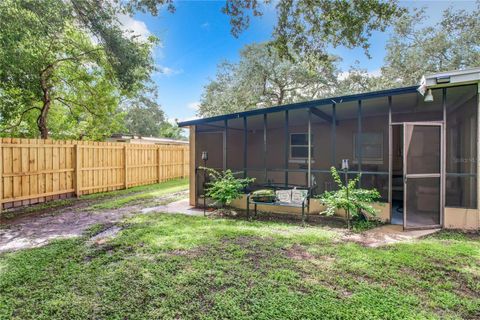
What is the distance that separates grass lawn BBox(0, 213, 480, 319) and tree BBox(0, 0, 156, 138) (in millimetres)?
5074

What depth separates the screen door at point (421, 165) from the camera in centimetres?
491

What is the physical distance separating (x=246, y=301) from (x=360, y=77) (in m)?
19.8

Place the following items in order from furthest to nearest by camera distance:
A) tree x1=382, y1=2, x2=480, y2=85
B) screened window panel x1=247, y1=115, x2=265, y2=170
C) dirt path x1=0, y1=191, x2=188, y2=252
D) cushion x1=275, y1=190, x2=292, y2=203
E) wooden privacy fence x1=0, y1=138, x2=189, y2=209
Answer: tree x1=382, y1=2, x2=480, y2=85 → screened window panel x1=247, y1=115, x2=265, y2=170 → wooden privacy fence x1=0, y1=138, x2=189, y2=209 → cushion x1=275, y1=190, x2=292, y2=203 → dirt path x1=0, y1=191, x2=188, y2=252

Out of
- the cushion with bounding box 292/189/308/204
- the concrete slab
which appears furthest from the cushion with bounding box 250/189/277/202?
the concrete slab

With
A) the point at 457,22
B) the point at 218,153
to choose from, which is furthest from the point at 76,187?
the point at 457,22

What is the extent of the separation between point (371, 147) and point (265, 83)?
11984 mm

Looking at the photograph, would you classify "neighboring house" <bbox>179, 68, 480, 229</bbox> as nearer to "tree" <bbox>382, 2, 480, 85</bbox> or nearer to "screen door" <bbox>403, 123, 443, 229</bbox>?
"screen door" <bbox>403, 123, 443, 229</bbox>

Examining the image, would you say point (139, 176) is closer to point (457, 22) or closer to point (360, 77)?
point (360, 77)

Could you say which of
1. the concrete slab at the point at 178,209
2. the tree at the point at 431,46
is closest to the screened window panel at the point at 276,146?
the concrete slab at the point at 178,209

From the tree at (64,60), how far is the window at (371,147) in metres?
7.55

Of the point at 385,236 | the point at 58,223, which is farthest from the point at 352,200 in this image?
the point at 58,223

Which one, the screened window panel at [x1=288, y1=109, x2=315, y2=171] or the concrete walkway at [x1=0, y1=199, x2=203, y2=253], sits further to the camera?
the screened window panel at [x1=288, y1=109, x2=315, y2=171]

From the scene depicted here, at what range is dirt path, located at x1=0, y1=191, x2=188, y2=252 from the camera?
14.6 ft

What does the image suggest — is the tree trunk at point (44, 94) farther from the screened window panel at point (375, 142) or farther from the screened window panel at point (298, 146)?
the screened window panel at point (375, 142)
